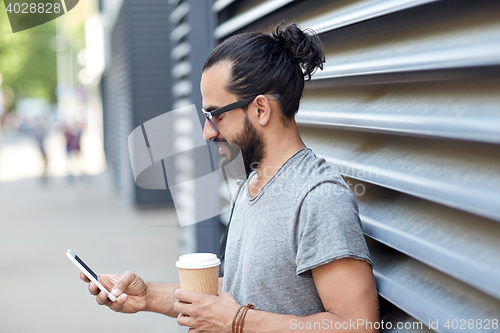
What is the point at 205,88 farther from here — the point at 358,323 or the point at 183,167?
the point at 183,167

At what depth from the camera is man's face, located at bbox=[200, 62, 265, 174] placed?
196 cm

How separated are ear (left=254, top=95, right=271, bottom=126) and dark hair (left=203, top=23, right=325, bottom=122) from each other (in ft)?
0.11

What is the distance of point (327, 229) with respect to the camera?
159 cm

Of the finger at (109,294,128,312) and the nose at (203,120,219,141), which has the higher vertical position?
the nose at (203,120,219,141)

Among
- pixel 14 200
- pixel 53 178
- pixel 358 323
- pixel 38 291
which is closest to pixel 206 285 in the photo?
pixel 358 323

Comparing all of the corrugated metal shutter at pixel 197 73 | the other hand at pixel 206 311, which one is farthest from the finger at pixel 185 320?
the corrugated metal shutter at pixel 197 73

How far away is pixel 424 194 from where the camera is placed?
146 centimetres

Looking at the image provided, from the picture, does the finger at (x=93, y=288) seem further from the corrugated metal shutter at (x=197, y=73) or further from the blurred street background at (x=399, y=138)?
the corrugated metal shutter at (x=197, y=73)

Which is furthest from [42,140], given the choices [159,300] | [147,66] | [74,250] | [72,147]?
[159,300]

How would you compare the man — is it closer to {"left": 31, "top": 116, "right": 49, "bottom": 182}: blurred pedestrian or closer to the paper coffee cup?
the paper coffee cup

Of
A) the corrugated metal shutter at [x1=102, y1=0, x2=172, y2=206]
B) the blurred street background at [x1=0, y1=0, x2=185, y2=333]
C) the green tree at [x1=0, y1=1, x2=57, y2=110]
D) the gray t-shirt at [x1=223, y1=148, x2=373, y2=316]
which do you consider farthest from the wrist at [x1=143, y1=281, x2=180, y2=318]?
the green tree at [x1=0, y1=1, x2=57, y2=110]

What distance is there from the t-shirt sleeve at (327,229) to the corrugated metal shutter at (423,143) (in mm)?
151

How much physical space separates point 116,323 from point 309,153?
4.03m

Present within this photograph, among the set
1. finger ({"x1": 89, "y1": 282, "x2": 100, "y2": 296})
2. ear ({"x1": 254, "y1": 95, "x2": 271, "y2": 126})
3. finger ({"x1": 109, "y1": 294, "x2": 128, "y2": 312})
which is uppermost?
ear ({"x1": 254, "y1": 95, "x2": 271, "y2": 126})
